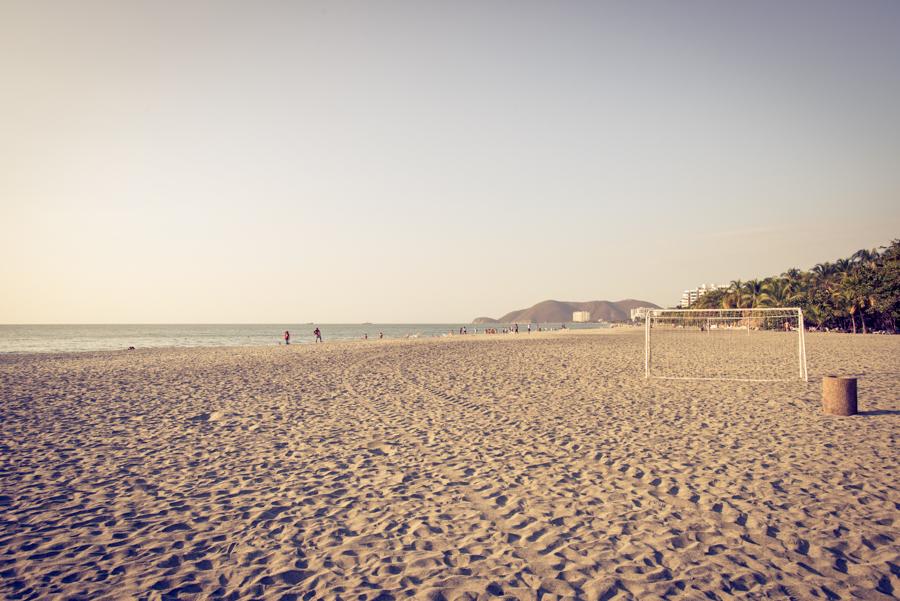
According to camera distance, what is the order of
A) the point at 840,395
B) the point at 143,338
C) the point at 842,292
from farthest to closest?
the point at 143,338, the point at 842,292, the point at 840,395

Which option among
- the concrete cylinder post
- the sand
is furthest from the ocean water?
the concrete cylinder post

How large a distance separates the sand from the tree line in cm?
4119

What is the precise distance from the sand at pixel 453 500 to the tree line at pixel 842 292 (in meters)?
41.2

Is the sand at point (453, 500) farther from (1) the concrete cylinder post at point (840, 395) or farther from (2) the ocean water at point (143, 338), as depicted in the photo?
(2) the ocean water at point (143, 338)

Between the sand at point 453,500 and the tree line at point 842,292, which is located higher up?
the tree line at point 842,292

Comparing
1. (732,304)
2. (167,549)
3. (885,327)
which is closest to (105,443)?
(167,549)

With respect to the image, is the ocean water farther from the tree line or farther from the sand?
the tree line

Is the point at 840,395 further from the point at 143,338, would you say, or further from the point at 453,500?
the point at 143,338

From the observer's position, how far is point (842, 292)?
49.9 m

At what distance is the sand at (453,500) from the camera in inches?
141

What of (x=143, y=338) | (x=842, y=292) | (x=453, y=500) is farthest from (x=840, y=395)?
(x=143, y=338)

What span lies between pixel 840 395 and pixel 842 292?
52.6 meters

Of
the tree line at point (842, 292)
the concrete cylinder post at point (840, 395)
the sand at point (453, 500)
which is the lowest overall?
the sand at point (453, 500)

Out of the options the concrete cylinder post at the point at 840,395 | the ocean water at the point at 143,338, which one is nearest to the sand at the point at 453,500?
the concrete cylinder post at the point at 840,395
